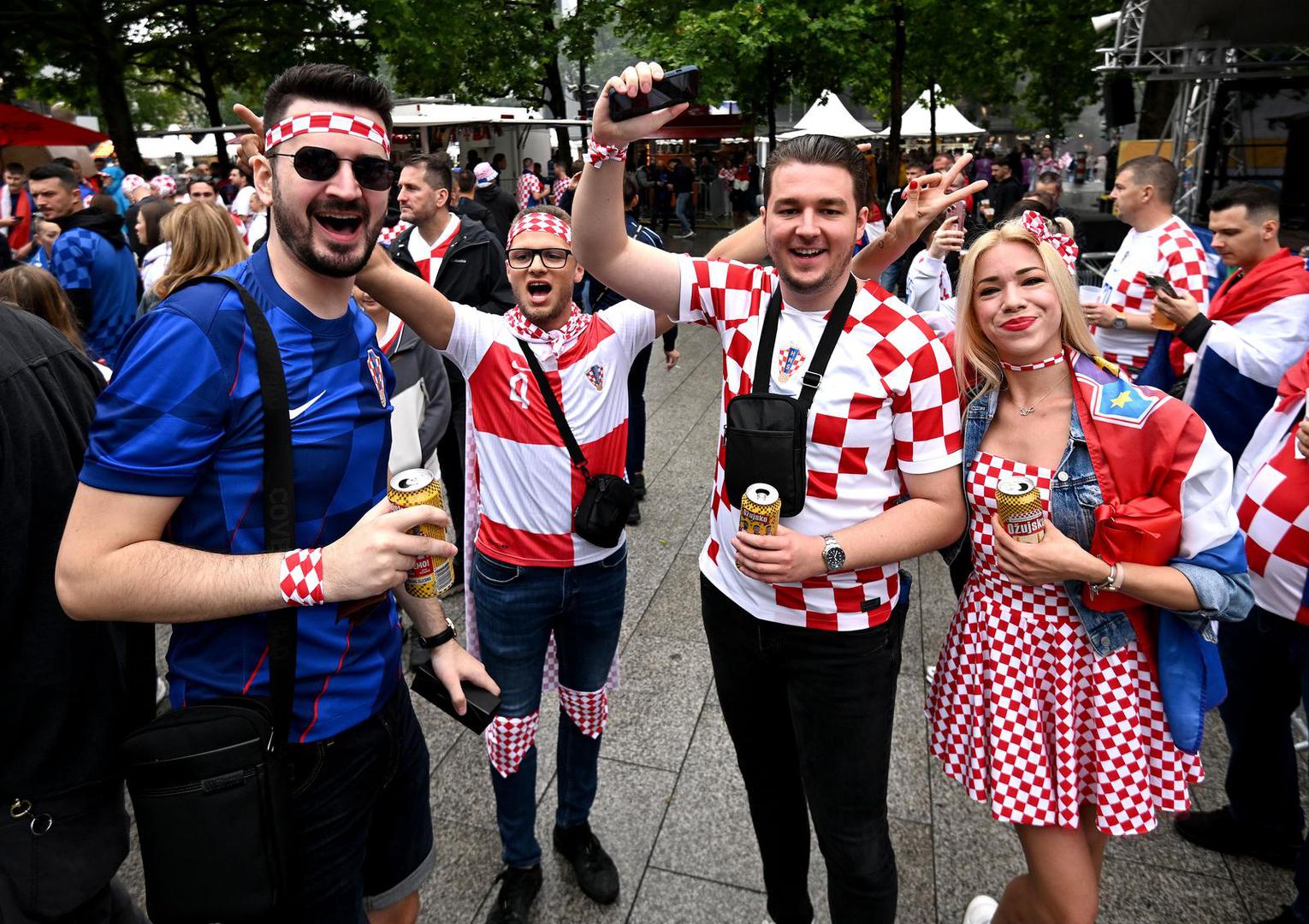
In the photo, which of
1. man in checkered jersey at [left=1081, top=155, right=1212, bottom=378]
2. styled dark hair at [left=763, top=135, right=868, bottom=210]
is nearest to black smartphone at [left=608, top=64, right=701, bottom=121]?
styled dark hair at [left=763, top=135, right=868, bottom=210]

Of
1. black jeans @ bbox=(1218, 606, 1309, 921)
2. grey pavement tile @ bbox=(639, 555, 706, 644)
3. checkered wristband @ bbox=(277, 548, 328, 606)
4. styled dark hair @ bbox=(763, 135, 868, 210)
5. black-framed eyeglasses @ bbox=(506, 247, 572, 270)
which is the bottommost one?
grey pavement tile @ bbox=(639, 555, 706, 644)

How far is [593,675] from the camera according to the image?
9.10 ft

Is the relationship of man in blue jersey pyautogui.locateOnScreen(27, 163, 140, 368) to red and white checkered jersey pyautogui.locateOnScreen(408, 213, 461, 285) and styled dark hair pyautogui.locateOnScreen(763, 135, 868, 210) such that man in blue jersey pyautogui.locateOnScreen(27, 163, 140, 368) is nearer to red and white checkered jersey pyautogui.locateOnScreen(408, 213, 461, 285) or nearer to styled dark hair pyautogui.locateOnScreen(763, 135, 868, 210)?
red and white checkered jersey pyautogui.locateOnScreen(408, 213, 461, 285)

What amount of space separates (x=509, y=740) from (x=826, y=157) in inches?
74.1

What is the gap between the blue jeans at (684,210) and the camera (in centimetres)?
2038

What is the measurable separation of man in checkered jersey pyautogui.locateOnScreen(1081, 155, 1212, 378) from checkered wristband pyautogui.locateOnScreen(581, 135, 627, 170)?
3.71 meters

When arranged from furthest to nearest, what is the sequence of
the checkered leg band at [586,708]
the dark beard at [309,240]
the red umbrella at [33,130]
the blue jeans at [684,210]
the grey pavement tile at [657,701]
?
the blue jeans at [684,210] < the red umbrella at [33,130] < the grey pavement tile at [657,701] < the checkered leg band at [586,708] < the dark beard at [309,240]

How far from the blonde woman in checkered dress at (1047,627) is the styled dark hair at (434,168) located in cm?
339

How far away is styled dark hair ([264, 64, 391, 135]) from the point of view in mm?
1709

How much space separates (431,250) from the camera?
4.88 metres

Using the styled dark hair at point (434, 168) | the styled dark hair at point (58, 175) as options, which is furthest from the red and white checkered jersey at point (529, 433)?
the styled dark hair at point (58, 175)

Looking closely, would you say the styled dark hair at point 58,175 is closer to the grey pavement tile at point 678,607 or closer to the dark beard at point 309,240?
the grey pavement tile at point 678,607

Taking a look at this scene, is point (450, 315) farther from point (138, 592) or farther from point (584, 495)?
point (138, 592)

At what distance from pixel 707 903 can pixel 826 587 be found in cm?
131
